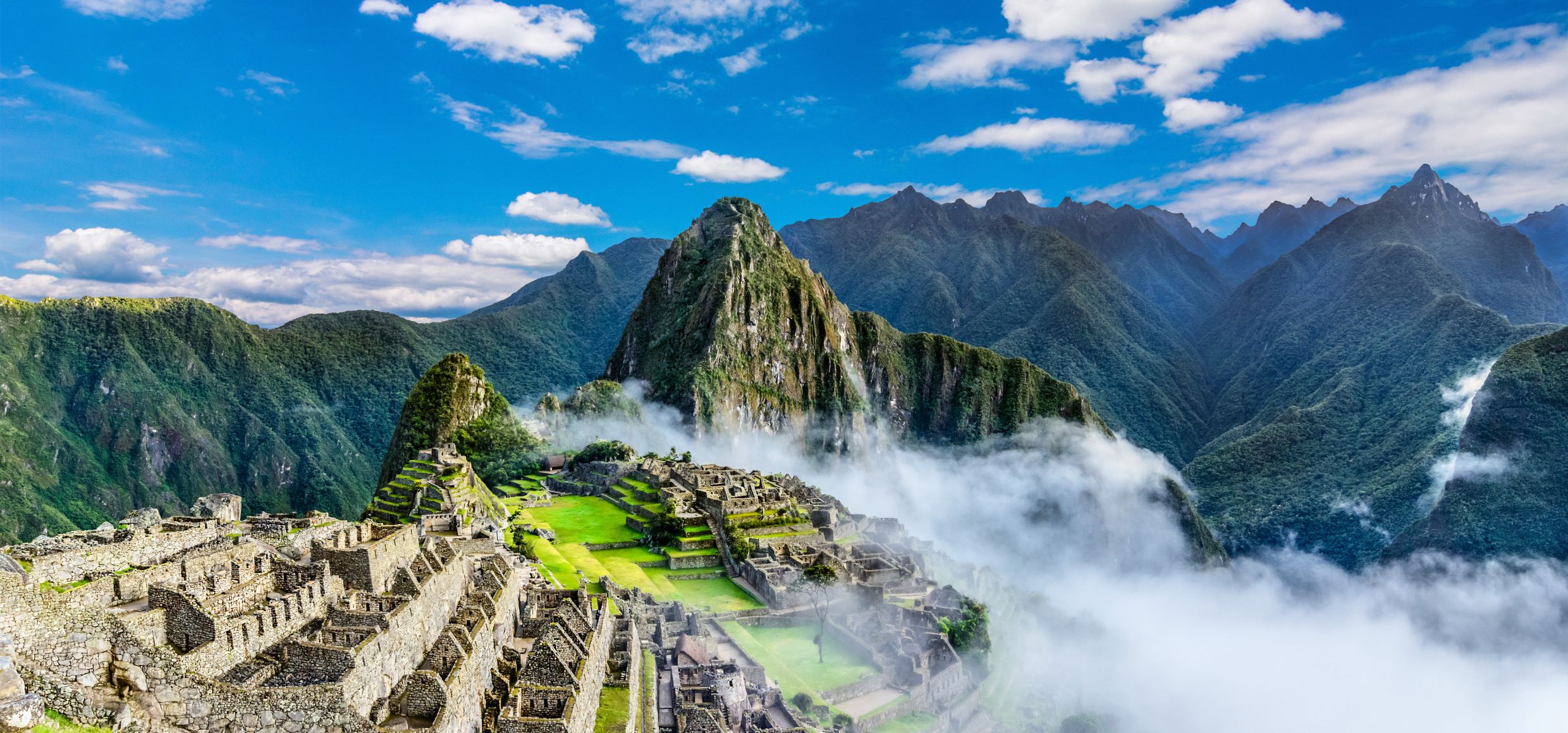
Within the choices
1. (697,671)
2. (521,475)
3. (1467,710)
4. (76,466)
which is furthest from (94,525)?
(1467,710)

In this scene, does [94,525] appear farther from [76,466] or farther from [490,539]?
[490,539]

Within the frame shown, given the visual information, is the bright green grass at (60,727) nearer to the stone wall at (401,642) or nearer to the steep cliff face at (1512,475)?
the stone wall at (401,642)

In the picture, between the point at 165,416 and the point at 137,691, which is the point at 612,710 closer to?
the point at 137,691

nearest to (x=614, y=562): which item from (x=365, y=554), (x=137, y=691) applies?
(x=365, y=554)

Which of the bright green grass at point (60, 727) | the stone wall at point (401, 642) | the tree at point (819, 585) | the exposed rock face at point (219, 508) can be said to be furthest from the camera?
the tree at point (819, 585)

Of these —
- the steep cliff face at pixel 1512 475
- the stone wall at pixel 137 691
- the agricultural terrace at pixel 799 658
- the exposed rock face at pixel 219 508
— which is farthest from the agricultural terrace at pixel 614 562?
the steep cliff face at pixel 1512 475

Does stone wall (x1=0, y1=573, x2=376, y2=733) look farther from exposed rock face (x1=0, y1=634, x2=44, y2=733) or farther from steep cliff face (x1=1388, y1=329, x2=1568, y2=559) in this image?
steep cliff face (x1=1388, y1=329, x2=1568, y2=559)
